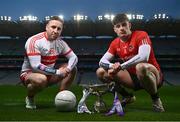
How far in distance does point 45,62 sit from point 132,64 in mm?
1754

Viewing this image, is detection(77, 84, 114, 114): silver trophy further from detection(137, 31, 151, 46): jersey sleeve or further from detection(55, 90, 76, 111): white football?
detection(137, 31, 151, 46): jersey sleeve

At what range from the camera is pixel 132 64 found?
6.30 metres

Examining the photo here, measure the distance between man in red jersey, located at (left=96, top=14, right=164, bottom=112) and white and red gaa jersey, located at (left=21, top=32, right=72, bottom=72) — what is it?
3.10 feet

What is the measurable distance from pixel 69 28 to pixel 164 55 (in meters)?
8.35

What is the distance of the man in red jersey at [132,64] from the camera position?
20.5 feet

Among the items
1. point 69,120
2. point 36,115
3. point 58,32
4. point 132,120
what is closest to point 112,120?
point 132,120

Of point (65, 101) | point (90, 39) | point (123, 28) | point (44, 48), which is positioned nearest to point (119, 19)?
point (123, 28)

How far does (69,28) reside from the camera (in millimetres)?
31453

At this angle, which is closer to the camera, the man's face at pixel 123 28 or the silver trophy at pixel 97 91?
the silver trophy at pixel 97 91

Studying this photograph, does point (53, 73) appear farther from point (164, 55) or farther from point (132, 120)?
point (164, 55)

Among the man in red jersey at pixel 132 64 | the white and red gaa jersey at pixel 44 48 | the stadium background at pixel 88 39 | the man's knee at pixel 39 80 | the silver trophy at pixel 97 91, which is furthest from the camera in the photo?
the stadium background at pixel 88 39

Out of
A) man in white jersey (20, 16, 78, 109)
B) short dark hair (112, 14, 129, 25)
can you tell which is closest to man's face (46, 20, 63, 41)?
man in white jersey (20, 16, 78, 109)

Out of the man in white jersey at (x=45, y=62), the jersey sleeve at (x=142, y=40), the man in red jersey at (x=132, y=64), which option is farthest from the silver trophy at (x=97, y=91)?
the jersey sleeve at (x=142, y=40)

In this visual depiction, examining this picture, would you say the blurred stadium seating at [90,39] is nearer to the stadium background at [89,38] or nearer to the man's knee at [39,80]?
the stadium background at [89,38]
